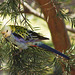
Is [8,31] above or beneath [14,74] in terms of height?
above

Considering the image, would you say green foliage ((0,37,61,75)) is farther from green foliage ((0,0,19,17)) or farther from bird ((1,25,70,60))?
green foliage ((0,0,19,17))

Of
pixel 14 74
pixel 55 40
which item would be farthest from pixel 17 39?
pixel 55 40

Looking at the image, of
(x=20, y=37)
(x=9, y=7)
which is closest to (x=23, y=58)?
(x=20, y=37)

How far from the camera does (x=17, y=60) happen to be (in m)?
0.68

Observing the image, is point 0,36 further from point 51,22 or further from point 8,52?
point 51,22

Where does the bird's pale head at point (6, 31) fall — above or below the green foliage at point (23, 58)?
above

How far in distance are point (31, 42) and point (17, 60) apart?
10cm

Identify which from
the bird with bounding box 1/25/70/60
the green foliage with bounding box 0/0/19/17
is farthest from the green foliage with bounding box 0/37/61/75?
the green foliage with bounding box 0/0/19/17

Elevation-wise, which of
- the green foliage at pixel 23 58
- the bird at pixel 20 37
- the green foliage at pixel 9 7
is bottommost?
the green foliage at pixel 23 58

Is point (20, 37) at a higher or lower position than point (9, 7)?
lower

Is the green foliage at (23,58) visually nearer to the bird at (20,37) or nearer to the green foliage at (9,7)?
the bird at (20,37)

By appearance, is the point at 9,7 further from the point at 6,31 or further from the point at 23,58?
the point at 23,58

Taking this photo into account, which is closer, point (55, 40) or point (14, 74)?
point (14, 74)

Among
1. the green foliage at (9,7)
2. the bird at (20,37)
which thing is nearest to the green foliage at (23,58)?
the bird at (20,37)
